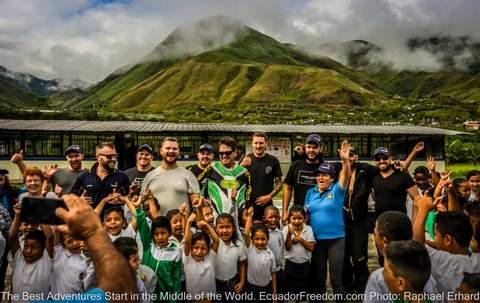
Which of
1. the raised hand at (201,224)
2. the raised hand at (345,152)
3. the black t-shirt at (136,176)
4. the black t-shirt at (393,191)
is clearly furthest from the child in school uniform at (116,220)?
the black t-shirt at (393,191)

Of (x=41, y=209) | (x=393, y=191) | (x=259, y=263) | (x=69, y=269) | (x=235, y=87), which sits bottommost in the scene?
(x=259, y=263)

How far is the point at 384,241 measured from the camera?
3303 millimetres

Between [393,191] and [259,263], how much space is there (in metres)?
1.98

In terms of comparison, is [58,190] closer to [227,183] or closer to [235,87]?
[227,183]

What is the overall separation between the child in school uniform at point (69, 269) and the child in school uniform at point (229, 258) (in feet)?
4.45

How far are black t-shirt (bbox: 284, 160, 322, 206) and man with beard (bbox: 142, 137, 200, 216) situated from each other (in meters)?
1.40

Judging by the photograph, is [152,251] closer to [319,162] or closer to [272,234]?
[272,234]

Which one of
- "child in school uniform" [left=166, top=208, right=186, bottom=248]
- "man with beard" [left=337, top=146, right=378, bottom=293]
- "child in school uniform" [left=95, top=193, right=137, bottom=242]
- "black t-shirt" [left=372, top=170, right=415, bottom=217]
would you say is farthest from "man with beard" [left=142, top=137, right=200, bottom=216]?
"black t-shirt" [left=372, top=170, right=415, bottom=217]

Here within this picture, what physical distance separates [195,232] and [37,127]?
20.4 m

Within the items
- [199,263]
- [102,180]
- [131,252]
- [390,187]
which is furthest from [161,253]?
[390,187]

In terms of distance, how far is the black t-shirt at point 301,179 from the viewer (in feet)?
18.3

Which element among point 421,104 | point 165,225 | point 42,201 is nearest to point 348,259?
point 165,225

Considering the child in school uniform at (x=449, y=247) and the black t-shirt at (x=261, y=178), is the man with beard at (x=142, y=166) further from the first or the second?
the child in school uniform at (x=449, y=247)

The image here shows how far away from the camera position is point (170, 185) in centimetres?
495
